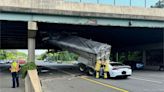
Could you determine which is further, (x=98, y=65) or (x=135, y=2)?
(x=135, y=2)

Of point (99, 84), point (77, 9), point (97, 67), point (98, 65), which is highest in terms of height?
point (77, 9)

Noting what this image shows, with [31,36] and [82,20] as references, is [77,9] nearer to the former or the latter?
[82,20]

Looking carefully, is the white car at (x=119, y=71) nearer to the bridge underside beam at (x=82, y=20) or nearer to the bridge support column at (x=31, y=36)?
the bridge underside beam at (x=82, y=20)

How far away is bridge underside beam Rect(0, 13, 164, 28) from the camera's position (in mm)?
30002

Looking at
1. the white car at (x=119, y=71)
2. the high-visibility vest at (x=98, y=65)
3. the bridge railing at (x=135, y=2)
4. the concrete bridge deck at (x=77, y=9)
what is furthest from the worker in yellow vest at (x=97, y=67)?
the bridge railing at (x=135, y=2)

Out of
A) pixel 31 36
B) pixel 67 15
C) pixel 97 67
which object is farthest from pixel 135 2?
pixel 31 36

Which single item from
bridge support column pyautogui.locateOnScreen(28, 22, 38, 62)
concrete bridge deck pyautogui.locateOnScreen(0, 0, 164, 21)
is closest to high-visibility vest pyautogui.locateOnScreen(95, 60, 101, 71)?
concrete bridge deck pyautogui.locateOnScreen(0, 0, 164, 21)

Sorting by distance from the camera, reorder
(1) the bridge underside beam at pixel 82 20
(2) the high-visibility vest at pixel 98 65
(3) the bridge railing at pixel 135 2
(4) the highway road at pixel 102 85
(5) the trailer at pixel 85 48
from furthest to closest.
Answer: (3) the bridge railing at pixel 135 2 < (1) the bridge underside beam at pixel 82 20 < (5) the trailer at pixel 85 48 < (2) the high-visibility vest at pixel 98 65 < (4) the highway road at pixel 102 85

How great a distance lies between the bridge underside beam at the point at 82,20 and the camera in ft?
98.4

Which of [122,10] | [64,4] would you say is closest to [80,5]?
[64,4]

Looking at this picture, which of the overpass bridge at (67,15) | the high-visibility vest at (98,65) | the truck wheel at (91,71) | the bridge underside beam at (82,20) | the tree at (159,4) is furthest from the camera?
the tree at (159,4)

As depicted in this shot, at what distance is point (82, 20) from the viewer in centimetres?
3203

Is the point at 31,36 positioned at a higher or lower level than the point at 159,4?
lower

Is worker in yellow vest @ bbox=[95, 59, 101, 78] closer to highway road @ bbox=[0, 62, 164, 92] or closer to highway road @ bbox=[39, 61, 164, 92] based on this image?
highway road @ bbox=[0, 62, 164, 92]
